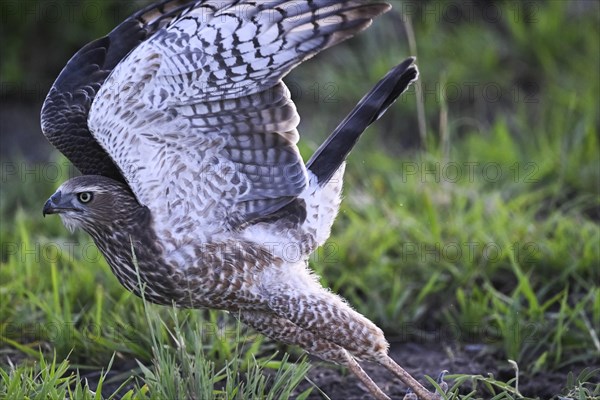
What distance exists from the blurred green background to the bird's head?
2.37 ft

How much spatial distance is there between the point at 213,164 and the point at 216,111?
9.6 inches

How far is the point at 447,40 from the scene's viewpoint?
7.32 m

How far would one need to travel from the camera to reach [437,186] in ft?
18.7

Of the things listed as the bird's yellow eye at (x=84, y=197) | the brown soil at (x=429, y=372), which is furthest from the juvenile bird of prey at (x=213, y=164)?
the brown soil at (x=429, y=372)

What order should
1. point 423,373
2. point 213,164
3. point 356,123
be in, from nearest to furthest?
point 213,164, point 356,123, point 423,373

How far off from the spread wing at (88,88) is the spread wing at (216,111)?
34 cm

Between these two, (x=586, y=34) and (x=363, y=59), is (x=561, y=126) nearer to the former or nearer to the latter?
(x=586, y=34)

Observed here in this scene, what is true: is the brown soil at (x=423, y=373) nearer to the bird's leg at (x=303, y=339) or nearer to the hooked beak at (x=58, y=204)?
the bird's leg at (x=303, y=339)

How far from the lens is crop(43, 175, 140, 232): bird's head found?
377cm

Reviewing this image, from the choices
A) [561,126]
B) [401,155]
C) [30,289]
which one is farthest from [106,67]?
[561,126]

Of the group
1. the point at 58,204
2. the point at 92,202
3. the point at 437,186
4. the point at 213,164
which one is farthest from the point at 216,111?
the point at 437,186

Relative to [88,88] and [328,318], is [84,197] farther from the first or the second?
[328,318]

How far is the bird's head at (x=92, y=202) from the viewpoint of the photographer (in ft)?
12.4

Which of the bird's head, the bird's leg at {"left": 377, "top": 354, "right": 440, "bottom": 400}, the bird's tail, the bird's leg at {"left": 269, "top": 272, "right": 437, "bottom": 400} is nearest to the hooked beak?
the bird's head
